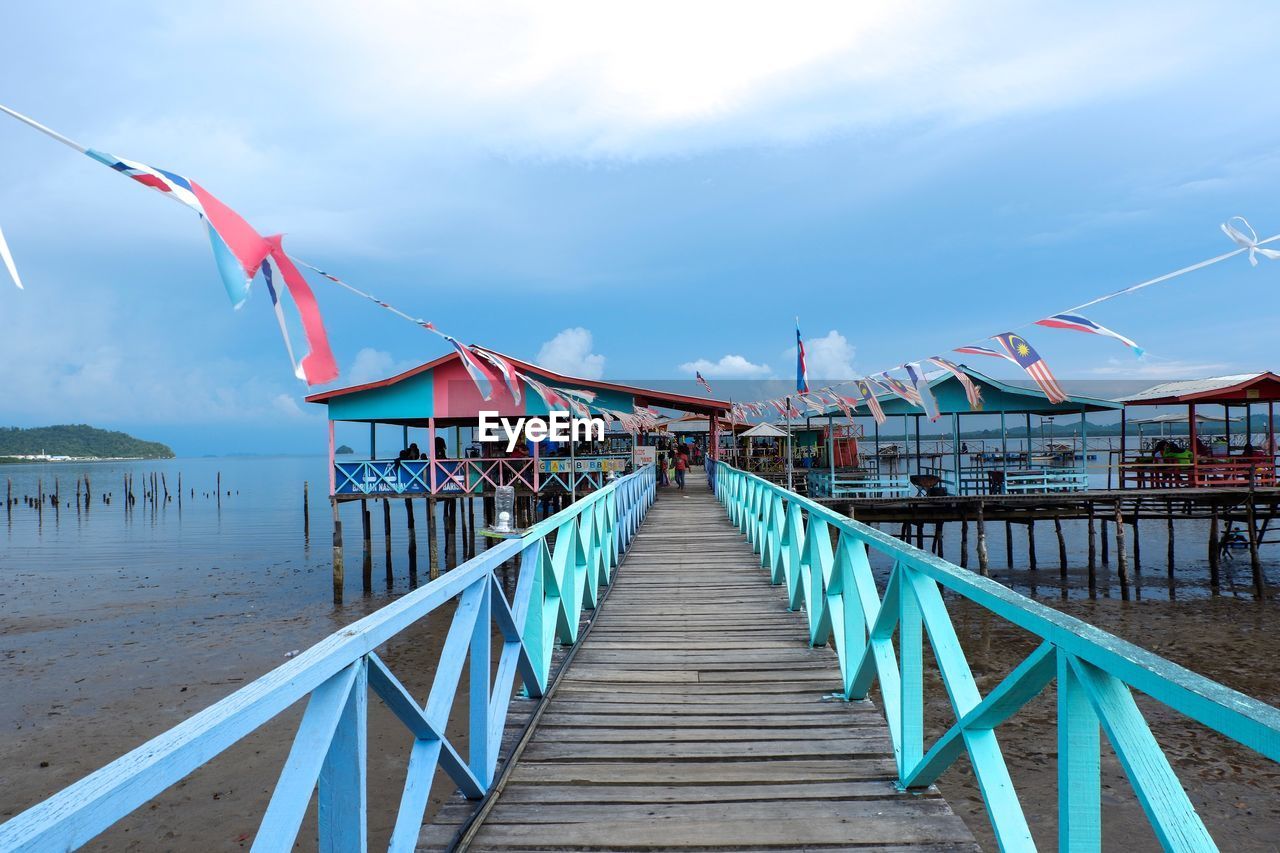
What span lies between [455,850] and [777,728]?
5.81 feet

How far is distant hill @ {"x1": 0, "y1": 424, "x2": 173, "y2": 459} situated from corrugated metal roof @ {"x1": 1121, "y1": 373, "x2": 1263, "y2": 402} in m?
213

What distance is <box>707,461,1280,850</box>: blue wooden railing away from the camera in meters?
1.46

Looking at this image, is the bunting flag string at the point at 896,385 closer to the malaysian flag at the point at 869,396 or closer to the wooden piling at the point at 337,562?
the malaysian flag at the point at 869,396

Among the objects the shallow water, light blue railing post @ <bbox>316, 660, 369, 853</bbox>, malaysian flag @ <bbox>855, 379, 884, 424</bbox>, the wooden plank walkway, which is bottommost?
the shallow water

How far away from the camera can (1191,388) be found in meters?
17.9

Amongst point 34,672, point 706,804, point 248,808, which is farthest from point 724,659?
point 34,672

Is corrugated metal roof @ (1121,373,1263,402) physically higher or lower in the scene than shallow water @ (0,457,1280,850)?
higher

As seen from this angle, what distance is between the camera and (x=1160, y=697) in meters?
1.53

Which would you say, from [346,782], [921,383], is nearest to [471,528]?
[921,383]

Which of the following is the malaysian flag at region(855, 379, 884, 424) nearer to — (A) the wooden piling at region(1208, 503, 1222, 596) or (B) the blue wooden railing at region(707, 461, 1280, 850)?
(A) the wooden piling at region(1208, 503, 1222, 596)

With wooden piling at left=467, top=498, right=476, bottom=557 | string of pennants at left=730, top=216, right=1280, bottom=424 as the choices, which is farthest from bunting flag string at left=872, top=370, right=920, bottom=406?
wooden piling at left=467, top=498, right=476, bottom=557

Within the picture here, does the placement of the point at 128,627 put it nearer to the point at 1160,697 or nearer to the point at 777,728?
the point at 777,728

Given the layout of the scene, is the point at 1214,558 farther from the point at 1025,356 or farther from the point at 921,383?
Result: the point at 1025,356

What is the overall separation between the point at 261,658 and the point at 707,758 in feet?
37.0
